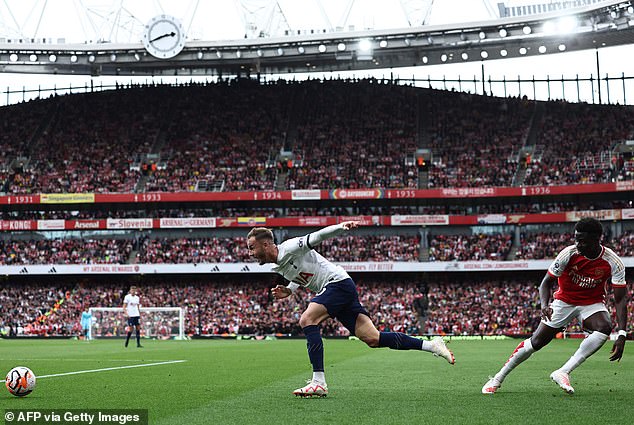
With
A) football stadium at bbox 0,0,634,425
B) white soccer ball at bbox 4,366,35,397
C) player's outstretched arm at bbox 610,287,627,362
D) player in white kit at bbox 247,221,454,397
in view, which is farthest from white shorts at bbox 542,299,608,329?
football stadium at bbox 0,0,634,425

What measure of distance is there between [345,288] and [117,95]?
59.1m

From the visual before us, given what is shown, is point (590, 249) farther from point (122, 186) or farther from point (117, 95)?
point (117, 95)

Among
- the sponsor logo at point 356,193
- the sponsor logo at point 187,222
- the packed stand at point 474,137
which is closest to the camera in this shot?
the sponsor logo at point 356,193

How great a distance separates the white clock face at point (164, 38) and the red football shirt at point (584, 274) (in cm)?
4584

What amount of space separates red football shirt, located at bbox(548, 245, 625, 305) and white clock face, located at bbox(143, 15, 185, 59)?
1805 inches

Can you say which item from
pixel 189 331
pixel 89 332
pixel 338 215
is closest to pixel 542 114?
pixel 338 215

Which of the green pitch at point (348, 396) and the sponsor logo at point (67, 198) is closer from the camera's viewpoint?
the green pitch at point (348, 396)

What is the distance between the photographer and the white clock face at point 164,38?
53.2 metres

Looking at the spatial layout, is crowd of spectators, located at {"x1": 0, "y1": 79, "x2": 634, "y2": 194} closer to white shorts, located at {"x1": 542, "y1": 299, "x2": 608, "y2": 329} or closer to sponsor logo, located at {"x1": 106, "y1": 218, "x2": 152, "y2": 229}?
sponsor logo, located at {"x1": 106, "y1": 218, "x2": 152, "y2": 229}

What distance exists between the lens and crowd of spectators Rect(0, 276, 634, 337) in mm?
47688

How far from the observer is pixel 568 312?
10.4 metres

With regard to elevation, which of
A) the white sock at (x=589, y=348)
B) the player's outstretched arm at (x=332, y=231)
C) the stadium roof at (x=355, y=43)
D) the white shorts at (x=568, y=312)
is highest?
the stadium roof at (x=355, y=43)

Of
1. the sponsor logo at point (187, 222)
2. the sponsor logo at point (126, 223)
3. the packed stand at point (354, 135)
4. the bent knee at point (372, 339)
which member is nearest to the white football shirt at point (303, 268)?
the bent knee at point (372, 339)

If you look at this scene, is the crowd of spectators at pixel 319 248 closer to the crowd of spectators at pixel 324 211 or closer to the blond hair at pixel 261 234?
the crowd of spectators at pixel 324 211
